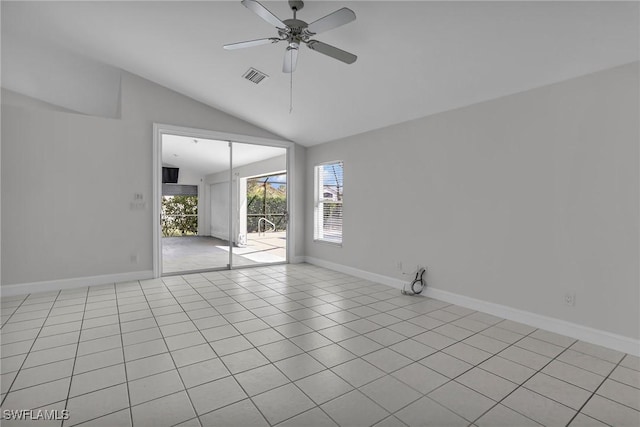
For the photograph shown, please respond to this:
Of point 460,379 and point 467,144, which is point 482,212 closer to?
point 467,144

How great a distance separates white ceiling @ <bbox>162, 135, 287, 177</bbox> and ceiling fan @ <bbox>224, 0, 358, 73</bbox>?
11.3ft

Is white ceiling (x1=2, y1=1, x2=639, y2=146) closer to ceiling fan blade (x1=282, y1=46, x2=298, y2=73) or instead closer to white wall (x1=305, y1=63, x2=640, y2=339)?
white wall (x1=305, y1=63, x2=640, y2=339)

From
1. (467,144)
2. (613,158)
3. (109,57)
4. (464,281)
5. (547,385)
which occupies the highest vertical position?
(109,57)

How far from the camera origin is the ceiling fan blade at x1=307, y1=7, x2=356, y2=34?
2117 mm

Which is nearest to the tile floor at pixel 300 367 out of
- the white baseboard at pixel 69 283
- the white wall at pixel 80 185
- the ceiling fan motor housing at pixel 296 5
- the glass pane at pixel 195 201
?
the white baseboard at pixel 69 283

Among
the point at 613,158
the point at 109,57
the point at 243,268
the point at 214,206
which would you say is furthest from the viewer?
the point at 214,206

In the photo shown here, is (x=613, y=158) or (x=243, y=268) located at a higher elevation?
(x=613, y=158)

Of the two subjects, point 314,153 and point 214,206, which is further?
point 214,206

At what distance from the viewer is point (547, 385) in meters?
2.04

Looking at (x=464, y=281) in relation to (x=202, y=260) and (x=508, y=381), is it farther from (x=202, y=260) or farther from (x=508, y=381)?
(x=202, y=260)

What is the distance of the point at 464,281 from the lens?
3.64 metres

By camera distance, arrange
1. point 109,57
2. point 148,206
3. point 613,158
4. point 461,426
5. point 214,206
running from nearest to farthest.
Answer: point 461,426, point 613,158, point 109,57, point 148,206, point 214,206

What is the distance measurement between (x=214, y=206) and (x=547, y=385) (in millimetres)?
9455

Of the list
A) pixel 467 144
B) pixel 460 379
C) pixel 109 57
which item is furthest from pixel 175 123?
pixel 460 379
